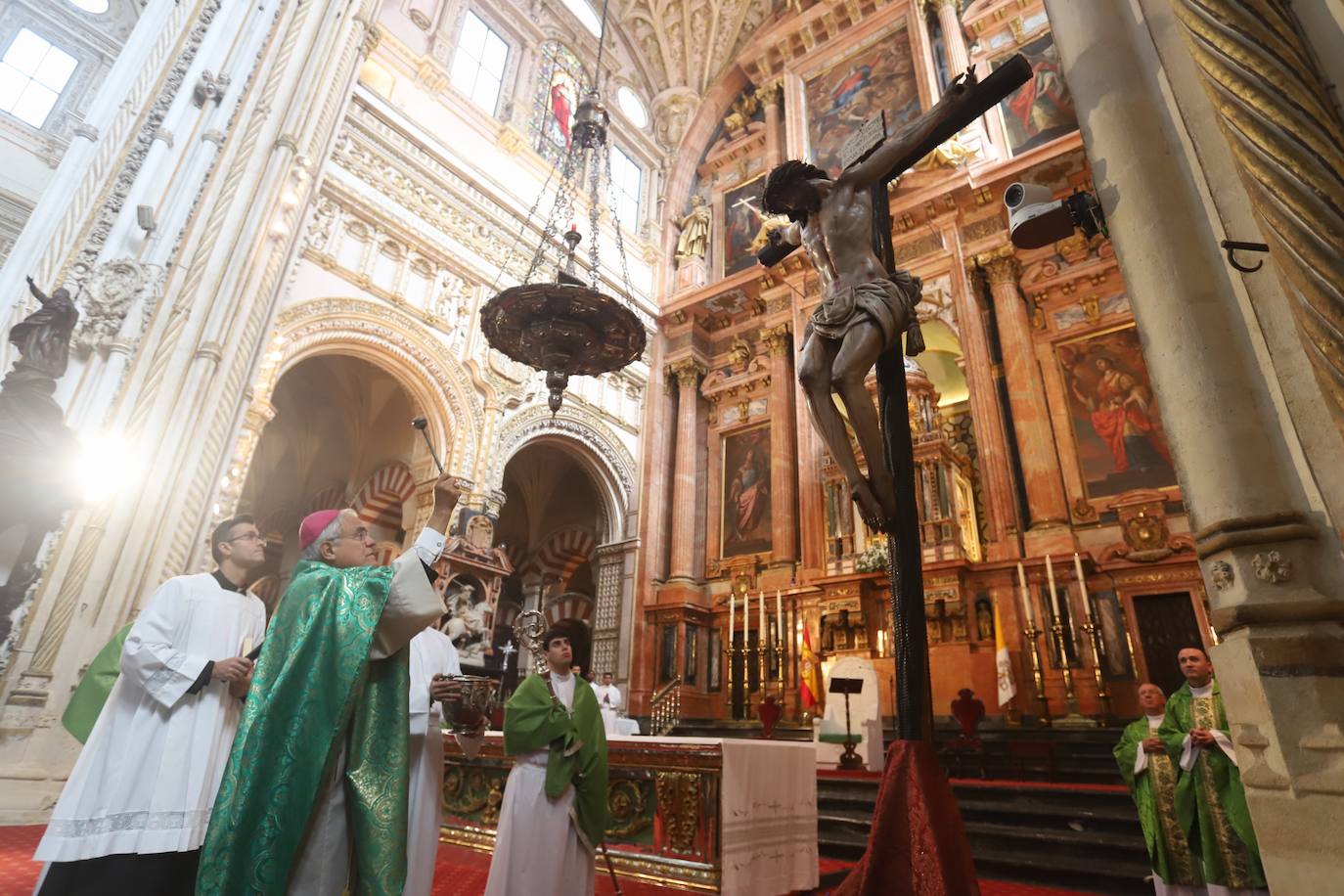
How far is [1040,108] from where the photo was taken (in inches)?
424

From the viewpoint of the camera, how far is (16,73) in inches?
386

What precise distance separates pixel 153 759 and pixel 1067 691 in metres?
8.19

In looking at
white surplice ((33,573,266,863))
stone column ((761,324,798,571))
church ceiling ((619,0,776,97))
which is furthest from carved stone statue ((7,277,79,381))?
church ceiling ((619,0,776,97))

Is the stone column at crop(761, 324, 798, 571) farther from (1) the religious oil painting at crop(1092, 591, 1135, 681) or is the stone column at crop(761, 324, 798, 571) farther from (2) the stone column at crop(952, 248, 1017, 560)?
(1) the religious oil painting at crop(1092, 591, 1135, 681)

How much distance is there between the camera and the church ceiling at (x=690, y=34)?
1499 centimetres

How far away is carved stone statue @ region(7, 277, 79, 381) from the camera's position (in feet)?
17.3

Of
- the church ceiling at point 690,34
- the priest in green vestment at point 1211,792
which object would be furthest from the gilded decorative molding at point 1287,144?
the church ceiling at point 690,34

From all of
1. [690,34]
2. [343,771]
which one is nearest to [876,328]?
[343,771]

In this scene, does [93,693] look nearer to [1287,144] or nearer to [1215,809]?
[1287,144]

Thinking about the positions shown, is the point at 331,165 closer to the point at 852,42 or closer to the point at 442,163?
the point at 442,163

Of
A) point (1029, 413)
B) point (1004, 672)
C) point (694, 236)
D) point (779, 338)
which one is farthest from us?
point (694, 236)

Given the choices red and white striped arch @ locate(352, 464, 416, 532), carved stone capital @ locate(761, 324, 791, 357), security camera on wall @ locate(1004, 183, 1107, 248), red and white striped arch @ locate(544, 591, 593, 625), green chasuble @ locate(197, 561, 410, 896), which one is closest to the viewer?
green chasuble @ locate(197, 561, 410, 896)

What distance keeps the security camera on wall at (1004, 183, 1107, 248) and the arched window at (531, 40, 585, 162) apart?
35.7 feet

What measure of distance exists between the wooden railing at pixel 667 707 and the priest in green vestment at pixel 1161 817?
629 cm
